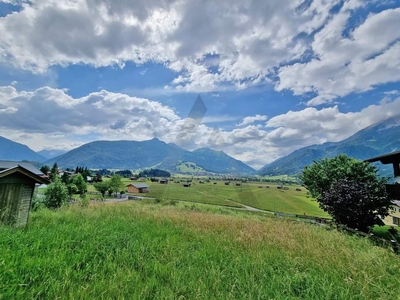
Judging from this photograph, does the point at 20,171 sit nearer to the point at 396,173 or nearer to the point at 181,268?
the point at 181,268

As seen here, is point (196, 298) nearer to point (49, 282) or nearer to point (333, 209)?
point (49, 282)

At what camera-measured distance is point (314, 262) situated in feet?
17.3

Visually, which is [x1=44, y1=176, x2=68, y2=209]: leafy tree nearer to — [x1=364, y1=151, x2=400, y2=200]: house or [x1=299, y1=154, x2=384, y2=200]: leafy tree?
[x1=299, y1=154, x2=384, y2=200]: leafy tree

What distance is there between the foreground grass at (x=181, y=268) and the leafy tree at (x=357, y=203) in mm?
15657

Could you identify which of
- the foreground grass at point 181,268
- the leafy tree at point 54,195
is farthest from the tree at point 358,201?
the leafy tree at point 54,195

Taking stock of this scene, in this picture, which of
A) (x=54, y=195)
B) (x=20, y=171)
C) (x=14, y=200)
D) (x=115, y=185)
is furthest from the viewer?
(x=115, y=185)

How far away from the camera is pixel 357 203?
18969 mm

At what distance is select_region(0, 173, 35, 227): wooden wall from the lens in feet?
27.3

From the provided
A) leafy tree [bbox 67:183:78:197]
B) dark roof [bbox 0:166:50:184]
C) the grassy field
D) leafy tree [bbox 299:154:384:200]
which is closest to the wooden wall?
dark roof [bbox 0:166:50:184]

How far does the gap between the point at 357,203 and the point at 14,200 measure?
2527cm

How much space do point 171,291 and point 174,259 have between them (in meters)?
1.51

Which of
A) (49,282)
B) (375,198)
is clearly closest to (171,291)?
(49,282)

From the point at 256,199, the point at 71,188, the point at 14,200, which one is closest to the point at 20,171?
the point at 14,200

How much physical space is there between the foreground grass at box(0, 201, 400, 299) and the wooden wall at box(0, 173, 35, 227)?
400 cm
